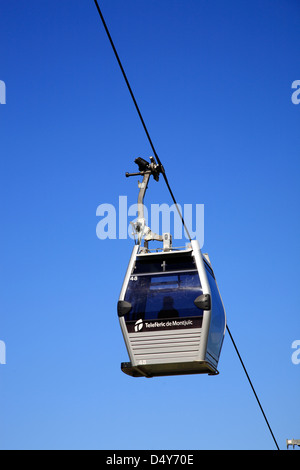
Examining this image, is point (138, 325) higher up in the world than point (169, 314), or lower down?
lower down

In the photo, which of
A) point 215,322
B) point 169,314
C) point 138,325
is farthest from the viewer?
point 215,322

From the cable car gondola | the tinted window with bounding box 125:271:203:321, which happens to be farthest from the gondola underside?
the tinted window with bounding box 125:271:203:321

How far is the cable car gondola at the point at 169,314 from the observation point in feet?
43.4

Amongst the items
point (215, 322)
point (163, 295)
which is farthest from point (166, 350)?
point (215, 322)

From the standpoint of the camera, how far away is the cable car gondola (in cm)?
1323

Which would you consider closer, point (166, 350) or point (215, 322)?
point (166, 350)

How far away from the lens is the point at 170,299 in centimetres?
A: 1353

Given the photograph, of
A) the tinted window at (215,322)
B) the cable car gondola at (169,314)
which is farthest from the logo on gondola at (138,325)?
the tinted window at (215,322)

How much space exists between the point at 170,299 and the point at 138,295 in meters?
0.56

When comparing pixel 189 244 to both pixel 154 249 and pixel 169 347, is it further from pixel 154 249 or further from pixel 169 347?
pixel 169 347

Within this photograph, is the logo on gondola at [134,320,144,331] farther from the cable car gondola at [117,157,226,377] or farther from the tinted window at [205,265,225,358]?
the tinted window at [205,265,225,358]

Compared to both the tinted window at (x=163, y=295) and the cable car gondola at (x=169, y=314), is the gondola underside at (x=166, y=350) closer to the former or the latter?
the cable car gondola at (x=169, y=314)

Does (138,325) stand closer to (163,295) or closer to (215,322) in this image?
(163,295)

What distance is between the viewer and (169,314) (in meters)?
13.4
